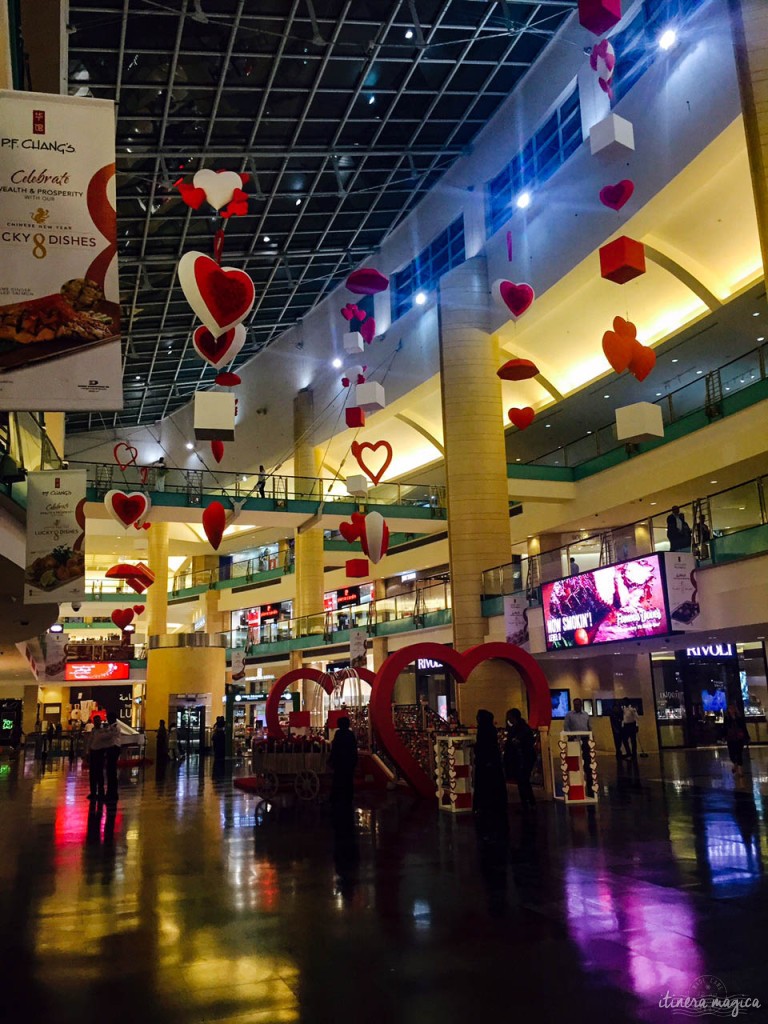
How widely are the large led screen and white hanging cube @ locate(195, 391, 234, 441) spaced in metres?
7.28

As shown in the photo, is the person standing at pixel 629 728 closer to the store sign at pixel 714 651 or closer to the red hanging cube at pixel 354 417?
the store sign at pixel 714 651

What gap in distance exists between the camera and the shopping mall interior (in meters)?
4.97

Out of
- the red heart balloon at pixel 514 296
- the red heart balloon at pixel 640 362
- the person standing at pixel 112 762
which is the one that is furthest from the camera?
the red heart balloon at pixel 514 296

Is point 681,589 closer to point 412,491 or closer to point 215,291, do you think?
point 215,291

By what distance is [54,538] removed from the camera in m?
11.2

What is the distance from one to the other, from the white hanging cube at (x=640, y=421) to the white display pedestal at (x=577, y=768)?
18.0 feet

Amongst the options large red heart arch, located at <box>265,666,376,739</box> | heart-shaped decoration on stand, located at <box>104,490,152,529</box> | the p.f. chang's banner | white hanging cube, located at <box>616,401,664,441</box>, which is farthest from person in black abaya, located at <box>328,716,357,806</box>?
heart-shaped decoration on stand, located at <box>104,490,152,529</box>

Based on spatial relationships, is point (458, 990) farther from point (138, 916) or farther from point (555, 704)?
point (555, 704)

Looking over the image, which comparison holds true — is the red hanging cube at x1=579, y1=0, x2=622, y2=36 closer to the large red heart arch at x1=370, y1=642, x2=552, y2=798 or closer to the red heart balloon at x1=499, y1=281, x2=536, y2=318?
the red heart balloon at x1=499, y1=281, x2=536, y2=318

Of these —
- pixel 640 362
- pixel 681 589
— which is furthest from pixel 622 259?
pixel 681 589

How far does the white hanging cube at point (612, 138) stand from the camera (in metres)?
12.2

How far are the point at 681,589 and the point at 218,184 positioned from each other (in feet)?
32.9

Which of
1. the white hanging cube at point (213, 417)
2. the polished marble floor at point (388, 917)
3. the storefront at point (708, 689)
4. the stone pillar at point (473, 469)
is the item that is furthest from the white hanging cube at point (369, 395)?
the storefront at point (708, 689)

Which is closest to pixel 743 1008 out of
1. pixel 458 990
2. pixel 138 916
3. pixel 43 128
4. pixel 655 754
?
pixel 458 990
